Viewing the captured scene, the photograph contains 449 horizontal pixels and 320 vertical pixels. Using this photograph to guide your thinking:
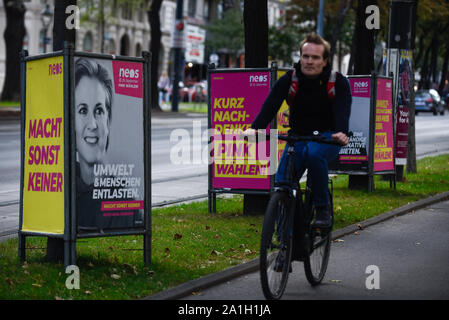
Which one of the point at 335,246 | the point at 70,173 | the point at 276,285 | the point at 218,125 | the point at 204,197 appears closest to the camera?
the point at 276,285

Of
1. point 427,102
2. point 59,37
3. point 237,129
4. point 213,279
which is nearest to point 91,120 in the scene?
point 59,37

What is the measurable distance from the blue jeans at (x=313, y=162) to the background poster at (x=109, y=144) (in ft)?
4.27

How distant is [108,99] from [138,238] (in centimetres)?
213

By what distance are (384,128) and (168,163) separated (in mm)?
6095

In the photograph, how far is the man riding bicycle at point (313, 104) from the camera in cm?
637

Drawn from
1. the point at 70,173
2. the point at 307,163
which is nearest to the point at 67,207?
the point at 70,173

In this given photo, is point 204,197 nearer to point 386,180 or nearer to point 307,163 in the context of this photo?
point 386,180

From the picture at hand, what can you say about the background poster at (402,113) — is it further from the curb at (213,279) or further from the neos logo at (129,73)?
the neos logo at (129,73)

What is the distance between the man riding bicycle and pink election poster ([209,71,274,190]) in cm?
361

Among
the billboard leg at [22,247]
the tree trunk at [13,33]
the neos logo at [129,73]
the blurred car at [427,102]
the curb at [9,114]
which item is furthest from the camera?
the blurred car at [427,102]

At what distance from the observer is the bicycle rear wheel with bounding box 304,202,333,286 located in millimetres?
6570

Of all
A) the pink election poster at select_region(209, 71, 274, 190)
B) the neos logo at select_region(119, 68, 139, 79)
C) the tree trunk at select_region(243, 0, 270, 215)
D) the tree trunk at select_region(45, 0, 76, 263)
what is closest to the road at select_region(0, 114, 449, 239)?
the pink election poster at select_region(209, 71, 274, 190)

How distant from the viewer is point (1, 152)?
18922 millimetres

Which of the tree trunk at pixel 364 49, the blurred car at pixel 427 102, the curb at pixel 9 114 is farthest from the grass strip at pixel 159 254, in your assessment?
the blurred car at pixel 427 102
